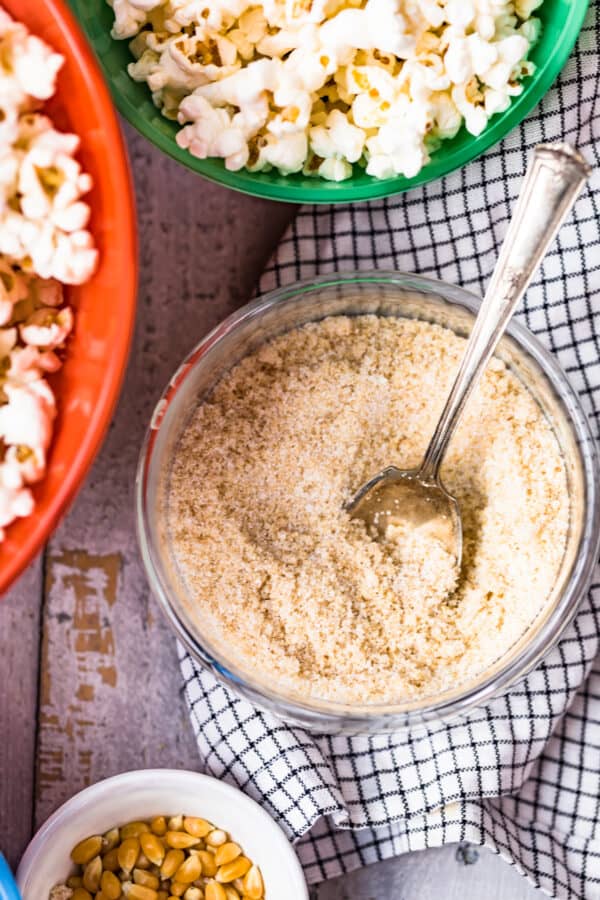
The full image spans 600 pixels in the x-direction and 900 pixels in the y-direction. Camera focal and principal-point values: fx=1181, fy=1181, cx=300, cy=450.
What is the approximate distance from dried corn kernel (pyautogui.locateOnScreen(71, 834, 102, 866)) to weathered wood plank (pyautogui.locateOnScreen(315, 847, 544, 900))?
0.29 m

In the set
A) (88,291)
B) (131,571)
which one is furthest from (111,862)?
(88,291)

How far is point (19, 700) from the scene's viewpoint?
153cm

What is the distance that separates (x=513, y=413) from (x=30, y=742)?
75cm

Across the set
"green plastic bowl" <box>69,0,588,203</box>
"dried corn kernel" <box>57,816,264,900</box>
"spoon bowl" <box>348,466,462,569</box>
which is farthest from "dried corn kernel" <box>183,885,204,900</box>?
"green plastic bowl" <box>69,0,588,203</box>

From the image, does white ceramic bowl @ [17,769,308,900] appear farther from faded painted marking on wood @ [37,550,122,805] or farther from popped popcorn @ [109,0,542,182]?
popped popcorn @ [109,0,542,182]

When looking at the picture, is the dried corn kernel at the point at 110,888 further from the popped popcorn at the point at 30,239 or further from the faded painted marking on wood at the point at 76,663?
the popped popcorn at the point at 30,239

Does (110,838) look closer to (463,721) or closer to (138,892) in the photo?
(138,892)

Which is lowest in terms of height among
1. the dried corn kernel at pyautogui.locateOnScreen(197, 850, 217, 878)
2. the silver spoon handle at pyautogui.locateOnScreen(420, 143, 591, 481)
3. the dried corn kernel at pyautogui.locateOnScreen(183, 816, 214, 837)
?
the dried corn kernel at pyautogui.locateOnScreen(197, 850, 217, 878)

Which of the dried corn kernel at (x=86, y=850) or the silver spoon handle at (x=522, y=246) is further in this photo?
the dried corn kernel at (x=86, y=850)

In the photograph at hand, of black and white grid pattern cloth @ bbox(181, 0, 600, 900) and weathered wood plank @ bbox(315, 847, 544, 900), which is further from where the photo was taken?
weathered wood plank @ bbox(315, 847, 544, 900)

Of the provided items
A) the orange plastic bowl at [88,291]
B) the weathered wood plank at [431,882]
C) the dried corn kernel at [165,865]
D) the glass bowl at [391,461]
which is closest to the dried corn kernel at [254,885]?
the dried corn kernel at [165,865]

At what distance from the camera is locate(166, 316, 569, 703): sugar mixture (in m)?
1.34

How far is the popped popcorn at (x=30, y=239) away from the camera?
1.08 m

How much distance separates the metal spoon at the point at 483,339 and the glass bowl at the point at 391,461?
133 mm
